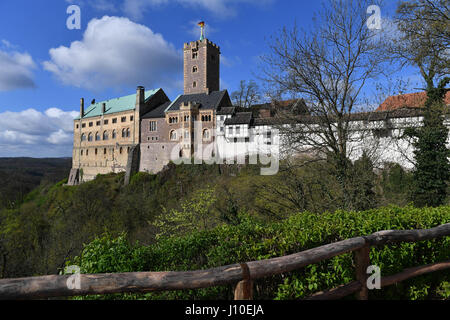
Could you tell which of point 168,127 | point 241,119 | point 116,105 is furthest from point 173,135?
point 116,105

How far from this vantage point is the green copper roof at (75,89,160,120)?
57.7 metres

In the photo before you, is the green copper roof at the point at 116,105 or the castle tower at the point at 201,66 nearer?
the castle tower at the point at 201,66

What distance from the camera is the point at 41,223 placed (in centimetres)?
4062

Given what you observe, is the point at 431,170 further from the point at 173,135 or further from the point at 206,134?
the point at 173,135

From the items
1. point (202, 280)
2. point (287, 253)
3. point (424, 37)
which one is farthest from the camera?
point (424, 37)

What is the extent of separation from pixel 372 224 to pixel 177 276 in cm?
446

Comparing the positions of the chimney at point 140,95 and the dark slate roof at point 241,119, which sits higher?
the chimney at point 140,95

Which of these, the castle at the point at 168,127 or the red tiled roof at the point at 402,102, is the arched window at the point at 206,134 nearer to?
the castle at the point at 168,127

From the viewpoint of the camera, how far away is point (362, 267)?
4.29m

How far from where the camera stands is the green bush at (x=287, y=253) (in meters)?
4.49

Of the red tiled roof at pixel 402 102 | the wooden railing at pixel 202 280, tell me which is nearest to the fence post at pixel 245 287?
the wooden railing at pixel 202 280

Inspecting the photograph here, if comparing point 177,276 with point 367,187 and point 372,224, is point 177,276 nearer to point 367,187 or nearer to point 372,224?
point 372,224

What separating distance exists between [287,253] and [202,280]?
2.23 meters
